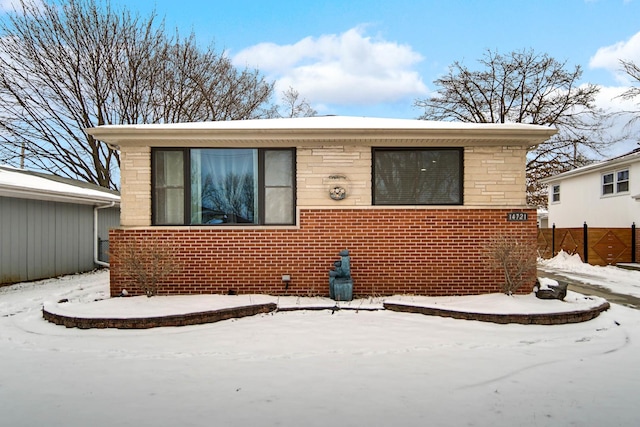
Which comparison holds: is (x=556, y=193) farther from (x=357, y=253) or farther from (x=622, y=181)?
(x=357, y=253)

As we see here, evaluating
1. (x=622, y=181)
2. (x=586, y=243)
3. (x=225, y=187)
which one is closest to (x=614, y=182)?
(x=622, y=181)

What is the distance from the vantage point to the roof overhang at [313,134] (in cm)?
645

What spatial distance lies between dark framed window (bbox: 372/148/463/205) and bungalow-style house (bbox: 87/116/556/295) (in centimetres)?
2

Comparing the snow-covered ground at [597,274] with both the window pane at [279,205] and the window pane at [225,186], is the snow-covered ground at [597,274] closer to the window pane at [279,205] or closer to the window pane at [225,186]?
the window pane at [279,205]

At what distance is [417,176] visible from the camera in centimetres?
691

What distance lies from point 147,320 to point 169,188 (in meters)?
2.53

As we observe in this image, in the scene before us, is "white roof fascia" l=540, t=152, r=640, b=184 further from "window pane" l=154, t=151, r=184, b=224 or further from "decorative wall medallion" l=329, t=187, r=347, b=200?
"window pane" l=154, t=151, r=184, b=224

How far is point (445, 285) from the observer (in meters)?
6.82

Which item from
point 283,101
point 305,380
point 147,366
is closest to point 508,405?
point 305,380

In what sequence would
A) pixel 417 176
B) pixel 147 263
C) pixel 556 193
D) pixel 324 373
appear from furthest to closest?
1. pixel 556 193
2. pixel 417 176
3. pixel 147 263
4. pixel 324 373

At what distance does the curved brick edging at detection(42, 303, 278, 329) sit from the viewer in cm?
→ 523

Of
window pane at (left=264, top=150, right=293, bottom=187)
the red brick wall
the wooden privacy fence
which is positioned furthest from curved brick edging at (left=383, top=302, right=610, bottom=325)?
the wooden privacy fence

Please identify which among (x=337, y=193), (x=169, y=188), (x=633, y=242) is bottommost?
(x=633, y=242)

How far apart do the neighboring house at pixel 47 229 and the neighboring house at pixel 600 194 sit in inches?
659
